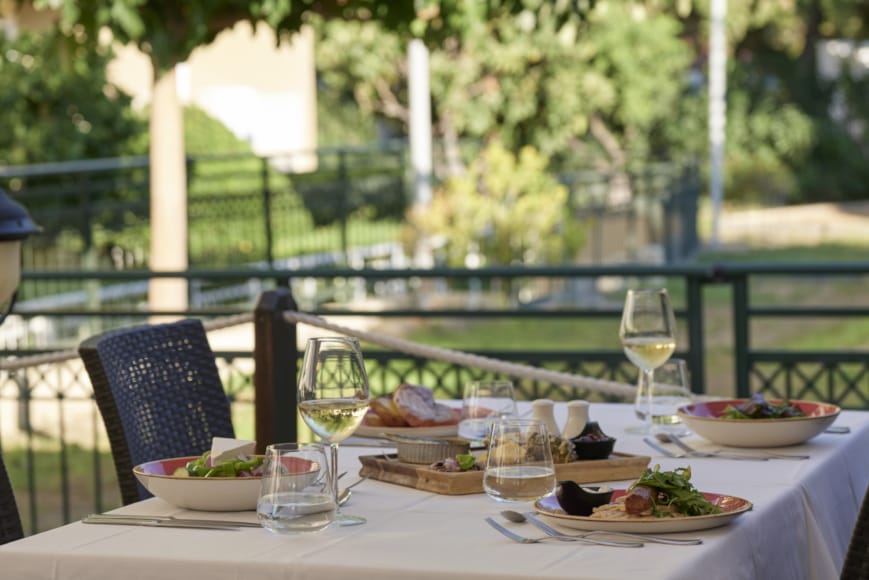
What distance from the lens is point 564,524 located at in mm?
2316

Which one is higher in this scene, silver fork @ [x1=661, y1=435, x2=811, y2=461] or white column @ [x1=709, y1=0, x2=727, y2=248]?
white column @ [x1=709, y1=0, x2=727, y2=248]

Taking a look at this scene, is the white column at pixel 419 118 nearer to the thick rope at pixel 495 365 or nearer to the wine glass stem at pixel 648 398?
the thick rope at pixel 495 365

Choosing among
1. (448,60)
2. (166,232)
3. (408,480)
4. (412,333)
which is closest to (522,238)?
(412,333)

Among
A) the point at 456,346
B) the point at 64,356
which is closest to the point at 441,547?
the point at 64,356

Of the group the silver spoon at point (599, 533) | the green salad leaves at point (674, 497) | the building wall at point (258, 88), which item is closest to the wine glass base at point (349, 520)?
the silver spoon at point (599, 533)

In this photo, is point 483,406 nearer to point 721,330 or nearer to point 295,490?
point 295,490

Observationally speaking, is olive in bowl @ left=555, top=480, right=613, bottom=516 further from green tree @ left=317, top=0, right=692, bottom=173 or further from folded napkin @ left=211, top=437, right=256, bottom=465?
green tree @ left=317, top=0, right=692, bottom=173

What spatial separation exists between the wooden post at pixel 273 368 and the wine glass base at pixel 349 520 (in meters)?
1.76

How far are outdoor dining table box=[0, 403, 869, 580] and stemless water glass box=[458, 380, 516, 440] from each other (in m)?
0.36

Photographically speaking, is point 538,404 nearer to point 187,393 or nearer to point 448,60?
point 187,393

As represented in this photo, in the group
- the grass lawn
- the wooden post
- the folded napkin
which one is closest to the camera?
the folded napkin

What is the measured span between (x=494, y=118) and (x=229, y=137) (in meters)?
11.6

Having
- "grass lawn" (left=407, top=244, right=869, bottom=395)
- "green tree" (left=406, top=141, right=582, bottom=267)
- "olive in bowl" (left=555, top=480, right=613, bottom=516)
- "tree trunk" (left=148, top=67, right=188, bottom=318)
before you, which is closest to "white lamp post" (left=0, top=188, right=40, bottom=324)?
"olive in bowl" (left=555, top=480, right=613, bottom=516)

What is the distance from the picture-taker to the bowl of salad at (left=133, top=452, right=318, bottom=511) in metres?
2.49
